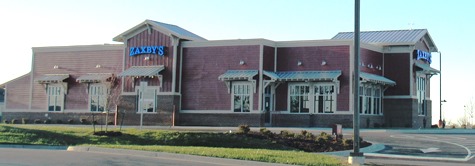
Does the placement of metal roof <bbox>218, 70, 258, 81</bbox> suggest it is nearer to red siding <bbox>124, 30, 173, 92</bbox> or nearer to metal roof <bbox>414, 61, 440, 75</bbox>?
red siding <bbox>124, 30, 173, 92</bbox>

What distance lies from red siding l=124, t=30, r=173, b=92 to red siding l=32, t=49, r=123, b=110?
1519 mm

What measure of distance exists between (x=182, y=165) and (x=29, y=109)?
38149mm

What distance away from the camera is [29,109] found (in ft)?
167

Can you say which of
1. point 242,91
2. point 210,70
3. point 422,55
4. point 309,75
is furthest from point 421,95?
point 210,70

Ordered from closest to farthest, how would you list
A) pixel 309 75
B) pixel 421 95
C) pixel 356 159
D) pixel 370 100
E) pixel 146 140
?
pixel 356 159 → pixel 146 140 → pixel 309 75 → pixel 370 100 → pixel 421 95

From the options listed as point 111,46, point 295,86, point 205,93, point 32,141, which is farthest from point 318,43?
point 32,141

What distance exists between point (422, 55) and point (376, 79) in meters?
6.57

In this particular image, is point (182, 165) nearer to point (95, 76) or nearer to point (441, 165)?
point (441, 165)

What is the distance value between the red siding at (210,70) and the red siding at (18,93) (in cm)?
1528

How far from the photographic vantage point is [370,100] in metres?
44.9

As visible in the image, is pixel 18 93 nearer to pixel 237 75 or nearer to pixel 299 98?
→ pixel 237 75

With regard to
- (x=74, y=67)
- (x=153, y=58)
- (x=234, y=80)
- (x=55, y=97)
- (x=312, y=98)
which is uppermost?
(x=153, y=58)

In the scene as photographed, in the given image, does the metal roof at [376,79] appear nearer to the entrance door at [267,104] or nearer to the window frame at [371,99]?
the window frame at [371,99]

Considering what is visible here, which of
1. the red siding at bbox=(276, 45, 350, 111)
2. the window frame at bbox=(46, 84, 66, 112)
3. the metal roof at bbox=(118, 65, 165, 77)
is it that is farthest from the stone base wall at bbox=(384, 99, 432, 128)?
the window frame at bbox=(46, 84, 66, 112)
